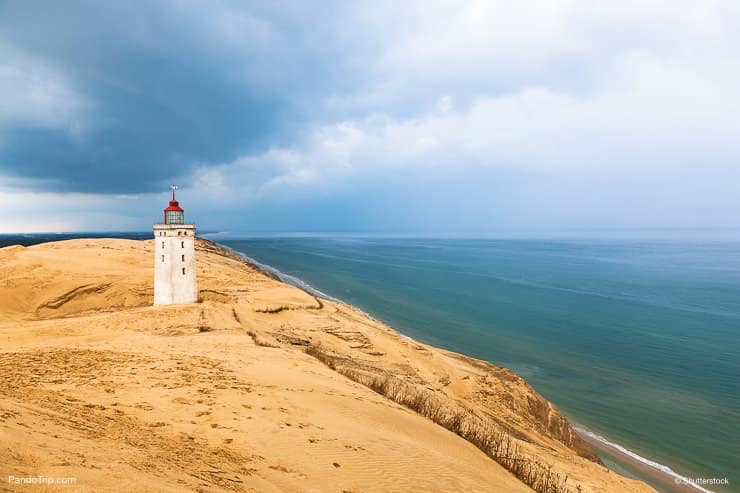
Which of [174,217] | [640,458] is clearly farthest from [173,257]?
[640,458]

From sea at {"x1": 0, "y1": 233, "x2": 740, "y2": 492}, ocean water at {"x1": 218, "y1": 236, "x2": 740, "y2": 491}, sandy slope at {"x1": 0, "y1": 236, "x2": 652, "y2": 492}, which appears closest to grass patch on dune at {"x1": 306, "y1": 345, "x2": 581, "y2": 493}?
sandy slope at {"x1": 0, "y1": 236, "x2": 652, "y2": 492}

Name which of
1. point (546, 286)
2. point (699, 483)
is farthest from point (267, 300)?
point (546, 286)

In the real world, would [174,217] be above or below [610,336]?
above

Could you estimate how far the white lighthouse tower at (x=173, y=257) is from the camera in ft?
71.6

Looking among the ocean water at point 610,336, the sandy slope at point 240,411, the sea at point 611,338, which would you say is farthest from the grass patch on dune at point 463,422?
the ocean water at point 610,336

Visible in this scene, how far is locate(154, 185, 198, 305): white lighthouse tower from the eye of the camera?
71.6 feet

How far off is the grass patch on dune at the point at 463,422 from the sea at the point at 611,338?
10.8 metres

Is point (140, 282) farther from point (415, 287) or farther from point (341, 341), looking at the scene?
point (415, 287)

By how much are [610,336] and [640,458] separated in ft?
72.3

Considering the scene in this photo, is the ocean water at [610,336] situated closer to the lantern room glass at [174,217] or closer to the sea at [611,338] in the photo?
the sea at [611,338]

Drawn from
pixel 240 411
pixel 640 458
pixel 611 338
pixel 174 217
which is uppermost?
pixel 174 217

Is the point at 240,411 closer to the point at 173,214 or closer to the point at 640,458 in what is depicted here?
the point at 173,214

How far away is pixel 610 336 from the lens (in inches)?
1543

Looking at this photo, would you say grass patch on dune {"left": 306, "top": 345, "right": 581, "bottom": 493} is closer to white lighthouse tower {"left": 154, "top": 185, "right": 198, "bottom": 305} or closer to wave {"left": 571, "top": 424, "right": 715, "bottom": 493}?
white lighthouse tower {"left": 154, "top": 185, "right": 198, "bottom": 305}
